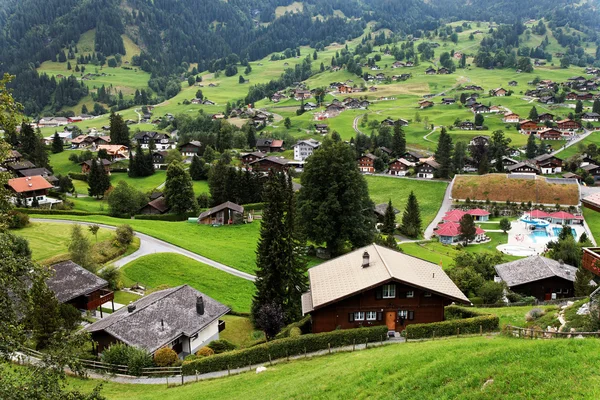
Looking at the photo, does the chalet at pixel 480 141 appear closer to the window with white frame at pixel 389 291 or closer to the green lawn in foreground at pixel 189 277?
the green lawn in foreground at pixel 189 277

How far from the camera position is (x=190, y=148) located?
135 m

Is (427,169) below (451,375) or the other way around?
below

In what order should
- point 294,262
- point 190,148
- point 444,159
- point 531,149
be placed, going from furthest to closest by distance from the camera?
point 190,148 → point 531,149 → point 444,159 → point 294,262

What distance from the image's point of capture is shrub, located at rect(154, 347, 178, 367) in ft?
97.4

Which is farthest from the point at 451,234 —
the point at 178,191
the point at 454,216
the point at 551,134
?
the point at 551,134

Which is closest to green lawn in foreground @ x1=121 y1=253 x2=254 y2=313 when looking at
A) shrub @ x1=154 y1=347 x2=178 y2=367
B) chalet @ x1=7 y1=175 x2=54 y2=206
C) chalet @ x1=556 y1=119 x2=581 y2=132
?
shrub @ x1=154 y1=347 x2=178 y2=367

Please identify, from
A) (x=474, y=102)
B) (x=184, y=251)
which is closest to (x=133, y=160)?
(x=184, y=251)

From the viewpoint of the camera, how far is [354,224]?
57406mm

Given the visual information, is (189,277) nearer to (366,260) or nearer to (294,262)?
(294,262)

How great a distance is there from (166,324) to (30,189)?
60.2m

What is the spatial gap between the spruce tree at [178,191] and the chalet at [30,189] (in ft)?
66.8

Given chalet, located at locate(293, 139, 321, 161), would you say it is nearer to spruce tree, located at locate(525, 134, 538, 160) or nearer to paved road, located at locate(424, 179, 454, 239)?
paved road, located at locate(424, 179, 454, 239)

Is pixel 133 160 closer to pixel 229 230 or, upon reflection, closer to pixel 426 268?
A: pixel 229 230

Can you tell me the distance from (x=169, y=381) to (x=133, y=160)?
9643cm
